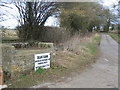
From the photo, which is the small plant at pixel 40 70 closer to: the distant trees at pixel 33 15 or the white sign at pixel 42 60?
the white sign at pixel 42 60

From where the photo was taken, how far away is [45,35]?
14523mm

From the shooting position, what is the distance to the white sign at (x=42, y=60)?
19.2 ft

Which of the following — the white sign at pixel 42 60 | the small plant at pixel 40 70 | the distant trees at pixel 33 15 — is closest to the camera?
the small plant at pixel 40 70

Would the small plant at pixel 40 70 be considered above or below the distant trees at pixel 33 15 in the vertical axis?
below

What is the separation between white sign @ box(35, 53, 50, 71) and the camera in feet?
19.2

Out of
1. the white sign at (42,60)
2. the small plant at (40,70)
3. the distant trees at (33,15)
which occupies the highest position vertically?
the distant trees at (33,15)

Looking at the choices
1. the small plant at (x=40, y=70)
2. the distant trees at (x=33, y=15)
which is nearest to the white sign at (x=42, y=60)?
the small plant at (x=40, y=70)

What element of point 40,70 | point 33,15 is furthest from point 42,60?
point 33,15

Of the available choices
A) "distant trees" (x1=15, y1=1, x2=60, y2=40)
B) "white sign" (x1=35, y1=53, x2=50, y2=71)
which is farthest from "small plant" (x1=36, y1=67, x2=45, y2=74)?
"distant trees" (x1=15, y1=1, x2=60, y2=40)

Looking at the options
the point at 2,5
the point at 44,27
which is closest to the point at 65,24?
the point at 44,27

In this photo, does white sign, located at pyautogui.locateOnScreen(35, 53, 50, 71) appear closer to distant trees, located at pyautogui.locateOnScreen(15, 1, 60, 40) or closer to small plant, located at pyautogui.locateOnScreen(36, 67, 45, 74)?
small plant, located at pyautogui.locateOnScreen(36, 67, 45, 74)

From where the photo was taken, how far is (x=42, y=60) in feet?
19.8

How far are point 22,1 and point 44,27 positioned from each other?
3.92 m

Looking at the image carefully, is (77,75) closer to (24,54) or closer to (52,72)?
(52,72)
